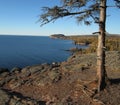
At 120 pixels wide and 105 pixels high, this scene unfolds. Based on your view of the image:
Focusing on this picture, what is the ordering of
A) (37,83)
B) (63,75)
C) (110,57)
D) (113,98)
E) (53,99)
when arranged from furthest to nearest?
(110,57), (63,75), (37,83), (53,99), (113,98)

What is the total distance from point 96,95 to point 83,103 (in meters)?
1.25

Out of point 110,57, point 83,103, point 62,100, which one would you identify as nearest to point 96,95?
point 83,103

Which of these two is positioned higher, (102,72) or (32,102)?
(102,72)

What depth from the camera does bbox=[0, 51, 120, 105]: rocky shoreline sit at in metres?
17.4

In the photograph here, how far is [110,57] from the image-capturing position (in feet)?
98.9

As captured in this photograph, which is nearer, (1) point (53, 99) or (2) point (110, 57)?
(1) point (53, 99)

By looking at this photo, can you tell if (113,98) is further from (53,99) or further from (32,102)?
(32,102)

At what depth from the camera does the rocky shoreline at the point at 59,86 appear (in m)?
17.4

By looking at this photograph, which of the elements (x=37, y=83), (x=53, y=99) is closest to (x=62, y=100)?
(x=53, y=99)

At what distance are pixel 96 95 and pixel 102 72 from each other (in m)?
1.96

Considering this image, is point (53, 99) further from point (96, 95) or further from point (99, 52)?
point (99, 52)

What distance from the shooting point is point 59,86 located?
20.5m

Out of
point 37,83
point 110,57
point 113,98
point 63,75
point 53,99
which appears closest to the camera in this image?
point 113,98

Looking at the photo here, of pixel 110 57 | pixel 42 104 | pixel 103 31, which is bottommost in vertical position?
pixel 42 104
